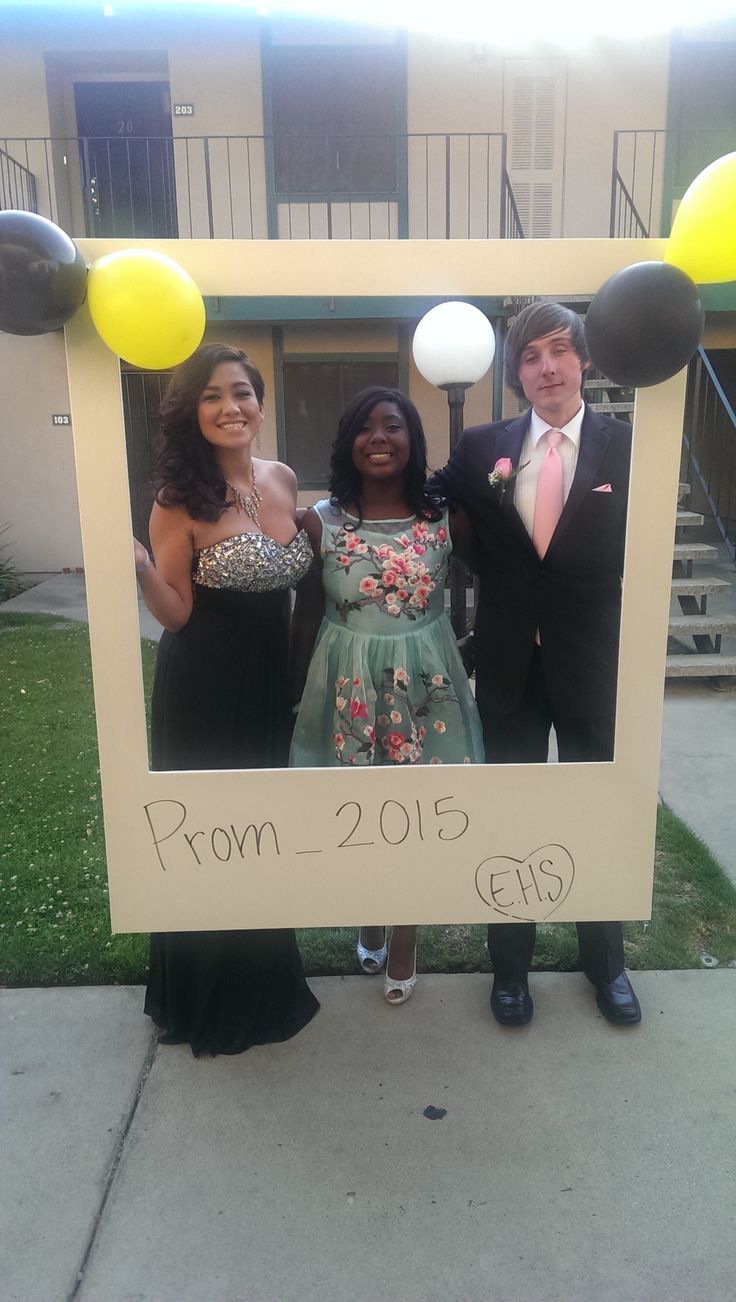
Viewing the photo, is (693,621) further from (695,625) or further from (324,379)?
(324,379)

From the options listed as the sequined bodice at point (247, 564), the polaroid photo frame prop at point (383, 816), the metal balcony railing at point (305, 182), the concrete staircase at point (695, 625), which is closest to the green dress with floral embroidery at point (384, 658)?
the sequined bodice at point (247, 564)

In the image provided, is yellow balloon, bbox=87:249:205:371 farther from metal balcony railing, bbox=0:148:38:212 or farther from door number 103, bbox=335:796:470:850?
metal balcony railing, bbox=0:148:38:212

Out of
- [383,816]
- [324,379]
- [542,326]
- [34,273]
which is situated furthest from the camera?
[324,379]

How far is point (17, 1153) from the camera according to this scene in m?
1.90

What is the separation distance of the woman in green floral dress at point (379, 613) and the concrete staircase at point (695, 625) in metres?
3.37

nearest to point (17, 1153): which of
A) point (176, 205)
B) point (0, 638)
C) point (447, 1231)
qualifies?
point (447, 1231)

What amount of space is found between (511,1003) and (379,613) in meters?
1.12

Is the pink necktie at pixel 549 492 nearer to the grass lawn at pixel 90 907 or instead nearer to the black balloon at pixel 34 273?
the black balloon at pixel 34 273

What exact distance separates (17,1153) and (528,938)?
4.24 feet

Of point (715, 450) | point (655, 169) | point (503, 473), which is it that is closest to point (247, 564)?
point (503, 473)

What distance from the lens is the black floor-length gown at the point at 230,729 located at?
1858 millimetres

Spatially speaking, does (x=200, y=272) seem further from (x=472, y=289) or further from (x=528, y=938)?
(x=528, y=938)

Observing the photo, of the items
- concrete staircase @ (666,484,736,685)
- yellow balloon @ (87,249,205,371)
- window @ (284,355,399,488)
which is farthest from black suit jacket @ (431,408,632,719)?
window @ (284,355,399,488)

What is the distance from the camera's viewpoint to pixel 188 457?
69.7 inches
